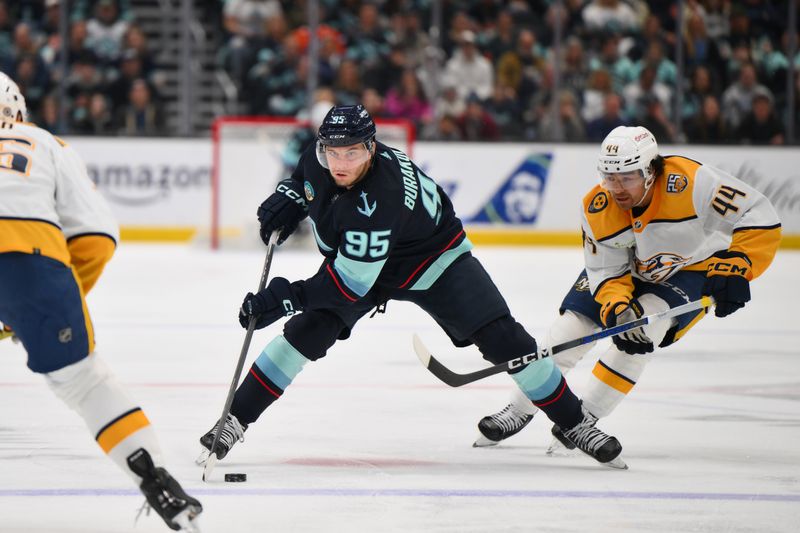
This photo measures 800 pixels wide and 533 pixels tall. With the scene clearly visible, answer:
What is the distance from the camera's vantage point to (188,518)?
2533 millimetres

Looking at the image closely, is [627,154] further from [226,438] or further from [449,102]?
[449,102]

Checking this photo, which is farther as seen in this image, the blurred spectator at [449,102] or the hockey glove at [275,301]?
the blurred spectator at [449,102]

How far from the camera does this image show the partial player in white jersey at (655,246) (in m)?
3.53

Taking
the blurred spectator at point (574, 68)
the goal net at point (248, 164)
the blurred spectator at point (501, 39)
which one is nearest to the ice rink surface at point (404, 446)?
the goal net at point (248, 164)

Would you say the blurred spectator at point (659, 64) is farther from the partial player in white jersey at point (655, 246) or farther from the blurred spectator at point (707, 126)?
the partial player in white jersey at point (655, 246)

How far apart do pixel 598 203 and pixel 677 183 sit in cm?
24

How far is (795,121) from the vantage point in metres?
10.8

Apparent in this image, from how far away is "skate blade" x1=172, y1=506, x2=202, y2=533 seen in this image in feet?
8.27

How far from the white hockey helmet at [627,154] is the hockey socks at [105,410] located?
157cm

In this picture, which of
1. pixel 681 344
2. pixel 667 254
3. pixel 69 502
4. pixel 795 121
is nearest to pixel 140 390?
pixel 69 502

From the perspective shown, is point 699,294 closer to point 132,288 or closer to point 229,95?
point 132,288

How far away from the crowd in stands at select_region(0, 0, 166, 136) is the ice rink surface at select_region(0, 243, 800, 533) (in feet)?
14.9

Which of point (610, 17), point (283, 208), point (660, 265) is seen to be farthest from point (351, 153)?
point (610, 17)

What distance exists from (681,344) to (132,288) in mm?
3490
